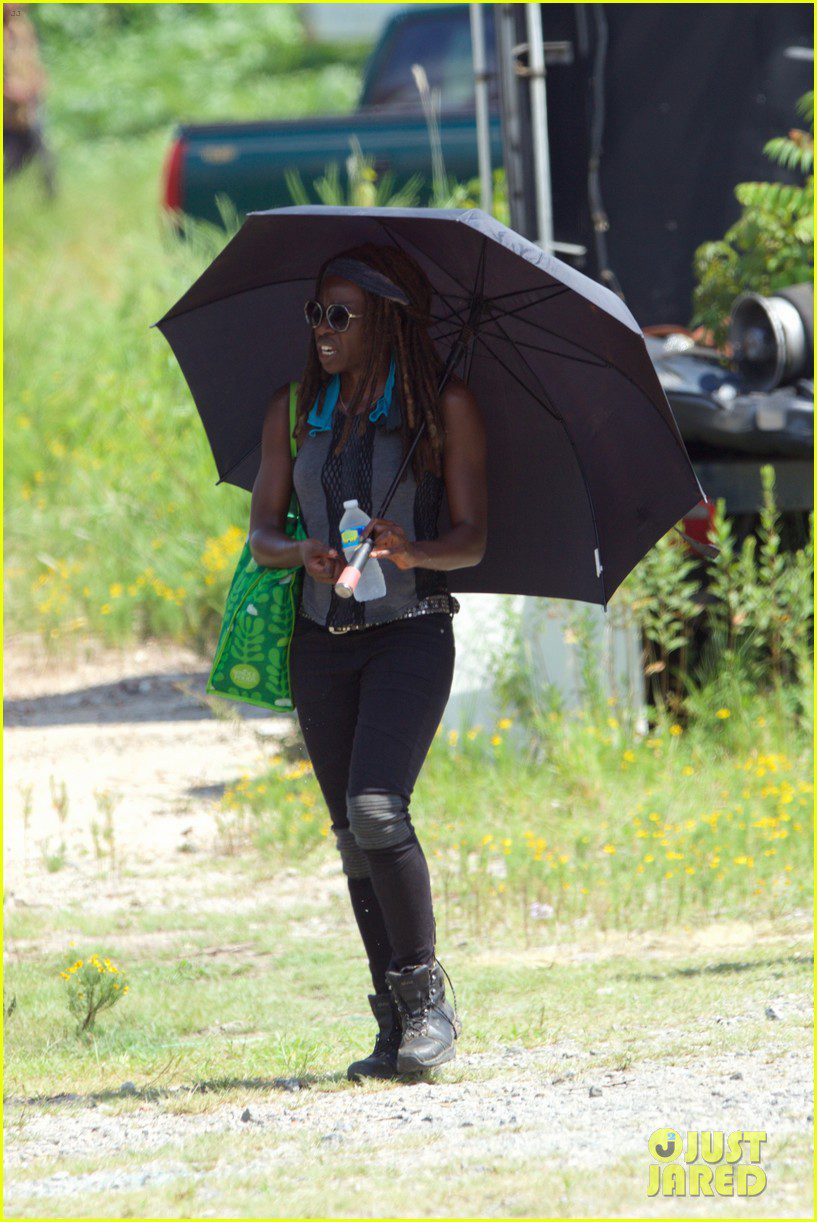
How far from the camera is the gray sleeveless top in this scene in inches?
153

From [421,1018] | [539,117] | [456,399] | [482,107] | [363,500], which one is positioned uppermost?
[482,107]

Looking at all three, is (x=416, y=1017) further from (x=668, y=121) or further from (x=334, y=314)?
(x=668, y=121)

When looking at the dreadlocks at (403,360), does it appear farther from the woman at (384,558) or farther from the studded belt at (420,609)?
the studded belt at (420,609)

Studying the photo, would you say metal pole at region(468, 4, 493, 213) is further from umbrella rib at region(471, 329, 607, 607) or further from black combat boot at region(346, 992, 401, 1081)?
black combat boot at region(346, 992, 401, 1081)

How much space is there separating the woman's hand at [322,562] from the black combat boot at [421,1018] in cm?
91

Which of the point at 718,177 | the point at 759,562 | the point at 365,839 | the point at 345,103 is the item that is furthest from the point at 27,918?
the point at 345,103

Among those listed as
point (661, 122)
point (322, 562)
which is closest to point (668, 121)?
point (661, 122)

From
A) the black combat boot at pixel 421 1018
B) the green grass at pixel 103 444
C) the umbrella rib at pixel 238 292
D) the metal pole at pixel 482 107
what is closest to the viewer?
the black combat boot at pixel 421 1018

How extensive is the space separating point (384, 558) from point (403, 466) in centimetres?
22

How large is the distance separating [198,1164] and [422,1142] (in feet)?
1.44

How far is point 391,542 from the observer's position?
12.1 feet

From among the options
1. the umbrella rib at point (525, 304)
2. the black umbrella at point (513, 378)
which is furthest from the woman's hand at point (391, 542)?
the umbrella rib at point (525, 304)

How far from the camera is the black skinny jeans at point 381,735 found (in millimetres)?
3816

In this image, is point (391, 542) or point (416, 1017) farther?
point (416, 1017)
